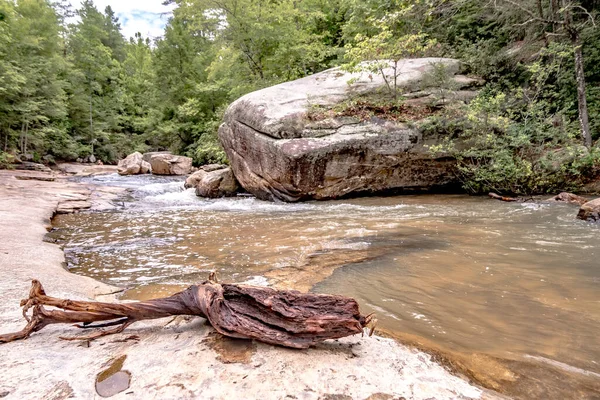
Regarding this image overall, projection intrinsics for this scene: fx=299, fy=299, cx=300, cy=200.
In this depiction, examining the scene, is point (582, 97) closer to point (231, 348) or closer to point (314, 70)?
point (231, 348)

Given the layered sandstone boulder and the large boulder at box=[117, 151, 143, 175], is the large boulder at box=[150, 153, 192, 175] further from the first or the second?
the layered sandstone boulder

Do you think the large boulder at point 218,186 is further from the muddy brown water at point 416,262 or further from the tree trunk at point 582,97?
the tree trunk at point 582,97

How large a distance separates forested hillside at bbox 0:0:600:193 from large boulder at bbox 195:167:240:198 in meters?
5.10

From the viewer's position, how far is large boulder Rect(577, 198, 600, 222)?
4488mm

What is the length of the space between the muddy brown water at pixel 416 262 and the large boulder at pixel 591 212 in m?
0.22

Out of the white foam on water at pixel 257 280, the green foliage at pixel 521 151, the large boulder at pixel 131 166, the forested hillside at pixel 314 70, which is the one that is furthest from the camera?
the large boulder at pixel 131 166

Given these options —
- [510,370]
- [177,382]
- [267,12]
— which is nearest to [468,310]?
[510,370]

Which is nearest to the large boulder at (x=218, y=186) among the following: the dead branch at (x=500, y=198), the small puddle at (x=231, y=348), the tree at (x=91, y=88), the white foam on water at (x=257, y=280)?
the white foam on water at (x=257, y=280)

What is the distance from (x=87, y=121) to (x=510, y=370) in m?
31.9

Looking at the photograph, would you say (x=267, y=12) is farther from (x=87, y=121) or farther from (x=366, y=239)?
(x=87, y=121)

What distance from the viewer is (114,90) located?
96.7 feet

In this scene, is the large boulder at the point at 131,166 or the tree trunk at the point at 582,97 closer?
the tree trunk at the point at 582,97

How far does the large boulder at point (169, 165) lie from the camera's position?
16.5m

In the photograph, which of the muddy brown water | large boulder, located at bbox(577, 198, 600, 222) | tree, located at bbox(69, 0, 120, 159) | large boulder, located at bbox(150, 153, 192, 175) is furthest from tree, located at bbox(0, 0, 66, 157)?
large boulder, located at bbox(577, 198, 600, 222)
